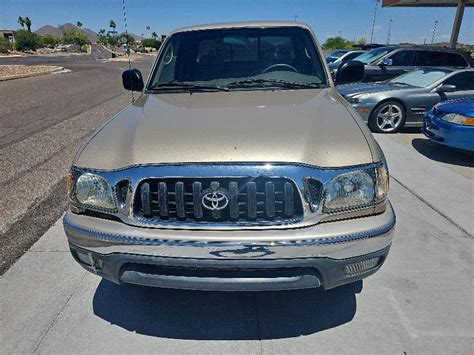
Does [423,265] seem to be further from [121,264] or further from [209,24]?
[209,24]

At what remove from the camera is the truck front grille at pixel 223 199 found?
6.14ft

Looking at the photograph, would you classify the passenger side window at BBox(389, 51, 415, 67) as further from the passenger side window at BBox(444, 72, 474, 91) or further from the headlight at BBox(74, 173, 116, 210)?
the headlight at BBox(74, 173, 116, 210)

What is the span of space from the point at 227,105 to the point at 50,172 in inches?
141

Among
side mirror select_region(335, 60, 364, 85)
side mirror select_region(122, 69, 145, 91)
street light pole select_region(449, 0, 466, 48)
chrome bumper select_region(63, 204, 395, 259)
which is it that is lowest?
chrome bumper select_region(63, 204, 395, 259)

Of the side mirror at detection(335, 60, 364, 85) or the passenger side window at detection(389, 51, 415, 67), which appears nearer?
the side mirror at detection(335, 60, 364, 85)

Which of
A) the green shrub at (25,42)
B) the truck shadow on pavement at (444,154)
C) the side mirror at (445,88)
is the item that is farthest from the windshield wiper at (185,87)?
the green shrub at (25,42)

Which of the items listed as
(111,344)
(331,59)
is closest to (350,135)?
(111,344)

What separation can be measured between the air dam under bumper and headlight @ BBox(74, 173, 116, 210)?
0.32 feet

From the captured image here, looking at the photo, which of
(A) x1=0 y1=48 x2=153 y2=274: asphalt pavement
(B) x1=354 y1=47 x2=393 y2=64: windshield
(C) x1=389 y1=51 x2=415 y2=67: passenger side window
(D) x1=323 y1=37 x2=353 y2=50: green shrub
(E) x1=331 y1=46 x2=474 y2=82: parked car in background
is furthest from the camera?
(D) x1=323 y1=37 x2=353 y2=50: green shrub

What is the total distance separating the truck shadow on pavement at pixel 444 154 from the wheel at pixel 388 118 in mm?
796

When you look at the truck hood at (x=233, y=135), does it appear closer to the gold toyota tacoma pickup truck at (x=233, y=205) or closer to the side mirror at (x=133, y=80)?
the gold toyota tacoma pickup truck at (x=233, y=205)

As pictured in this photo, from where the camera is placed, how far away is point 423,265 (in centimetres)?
288

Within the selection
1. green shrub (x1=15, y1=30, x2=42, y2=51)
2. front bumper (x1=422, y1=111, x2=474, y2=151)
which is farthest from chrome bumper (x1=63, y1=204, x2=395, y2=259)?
green shrub (x1=15, y1=30, x2=42, y2=51)

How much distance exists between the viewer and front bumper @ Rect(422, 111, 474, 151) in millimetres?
5227
